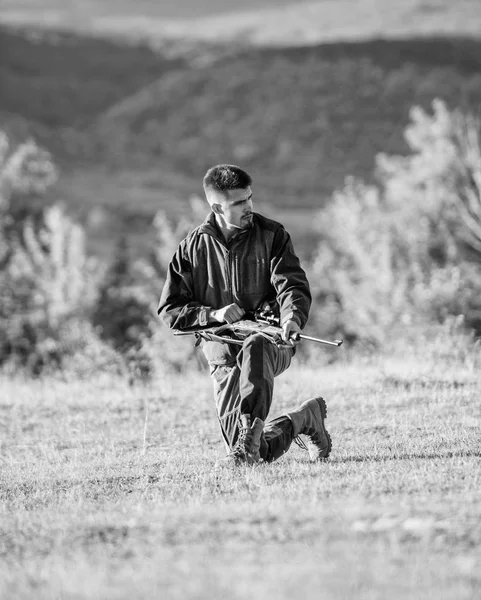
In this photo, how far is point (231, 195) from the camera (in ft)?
23.1

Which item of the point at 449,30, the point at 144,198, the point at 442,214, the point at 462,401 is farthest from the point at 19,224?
the point at 449,30

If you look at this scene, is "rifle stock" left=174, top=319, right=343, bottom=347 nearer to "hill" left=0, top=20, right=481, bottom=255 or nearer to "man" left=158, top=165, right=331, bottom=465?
"man" left=158, top=165, right=331, bottom=465

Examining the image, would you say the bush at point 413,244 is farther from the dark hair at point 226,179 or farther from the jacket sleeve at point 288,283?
the dark hair at point 226,179

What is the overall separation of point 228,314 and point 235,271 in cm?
37

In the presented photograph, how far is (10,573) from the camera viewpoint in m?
4.34

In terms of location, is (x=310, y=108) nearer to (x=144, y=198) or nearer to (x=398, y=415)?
(x=144, y=198)

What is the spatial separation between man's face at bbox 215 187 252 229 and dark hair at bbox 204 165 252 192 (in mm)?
36

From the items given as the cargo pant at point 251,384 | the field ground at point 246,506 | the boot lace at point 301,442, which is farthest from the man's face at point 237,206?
the field ground at point 246,506

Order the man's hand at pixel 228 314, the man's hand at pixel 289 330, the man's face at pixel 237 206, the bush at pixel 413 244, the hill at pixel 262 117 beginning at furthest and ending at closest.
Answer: the hill at pixel 262 117
the bush at pixel 413 244
the man's face at pixel 237 206
the man's hand at pixel 228 314
the man's hand at pixel 289 330

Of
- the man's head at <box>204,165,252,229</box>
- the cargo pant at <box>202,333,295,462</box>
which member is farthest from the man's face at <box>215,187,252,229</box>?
the cargo pant at <box>202,333,295,462</box>

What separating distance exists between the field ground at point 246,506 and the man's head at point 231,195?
174cm

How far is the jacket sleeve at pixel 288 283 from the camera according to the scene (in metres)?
6.83

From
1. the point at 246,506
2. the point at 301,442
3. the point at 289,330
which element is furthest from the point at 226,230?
the point at 246,506

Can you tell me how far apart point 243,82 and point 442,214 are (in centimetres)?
14171
